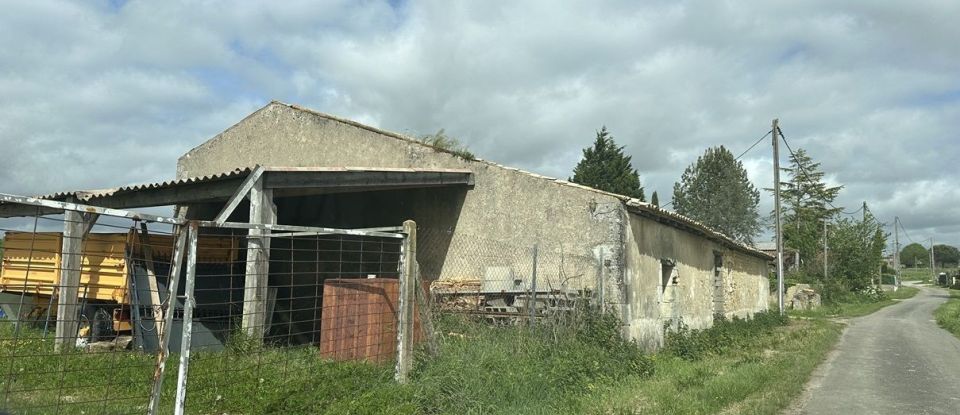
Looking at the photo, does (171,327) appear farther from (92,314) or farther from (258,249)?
(92,314)

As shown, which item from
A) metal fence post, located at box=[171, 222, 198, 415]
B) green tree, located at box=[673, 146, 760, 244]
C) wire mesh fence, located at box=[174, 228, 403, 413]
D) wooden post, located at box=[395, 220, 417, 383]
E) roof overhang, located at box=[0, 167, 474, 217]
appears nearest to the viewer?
metal fence post, located at box=[171, 222, 198, 415]

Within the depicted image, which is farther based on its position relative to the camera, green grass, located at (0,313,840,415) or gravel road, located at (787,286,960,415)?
gravel road, located at (787,286,960,415)

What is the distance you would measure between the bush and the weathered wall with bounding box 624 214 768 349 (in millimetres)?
241

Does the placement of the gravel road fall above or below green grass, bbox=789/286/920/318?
below

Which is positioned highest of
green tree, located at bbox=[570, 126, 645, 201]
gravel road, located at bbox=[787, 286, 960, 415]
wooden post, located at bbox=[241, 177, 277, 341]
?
green tree, located at bbox=[570, 126, 645, 201]

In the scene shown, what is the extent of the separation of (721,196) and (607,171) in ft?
64.8

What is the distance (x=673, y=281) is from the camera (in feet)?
43.5

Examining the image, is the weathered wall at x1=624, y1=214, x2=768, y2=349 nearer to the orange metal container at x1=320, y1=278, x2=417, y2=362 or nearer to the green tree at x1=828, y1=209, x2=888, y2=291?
the orange metal container at x1=320, y1=278, x2=417, y2=362

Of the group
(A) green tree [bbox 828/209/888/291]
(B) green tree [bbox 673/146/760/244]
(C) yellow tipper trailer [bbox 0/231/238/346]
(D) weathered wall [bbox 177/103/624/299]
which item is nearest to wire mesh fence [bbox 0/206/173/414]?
(C) yellow tipper trailer [bbox 0/231/238/346]

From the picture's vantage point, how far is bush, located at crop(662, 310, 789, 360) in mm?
11438

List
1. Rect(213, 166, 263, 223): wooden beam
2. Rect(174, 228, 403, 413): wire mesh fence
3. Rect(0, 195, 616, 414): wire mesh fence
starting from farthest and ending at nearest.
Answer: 1. Rect(213, 166, 263, 223): wooden beam
2. Rect(174, 228, 403, 413): wire mesh fence
3. Rect(0, 195, 616, 414): wire mesh fence

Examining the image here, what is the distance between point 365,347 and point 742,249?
16328 millimetres

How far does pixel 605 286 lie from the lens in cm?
→ 1033

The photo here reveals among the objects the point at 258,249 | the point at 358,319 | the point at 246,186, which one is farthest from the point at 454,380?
the point at 246,186
